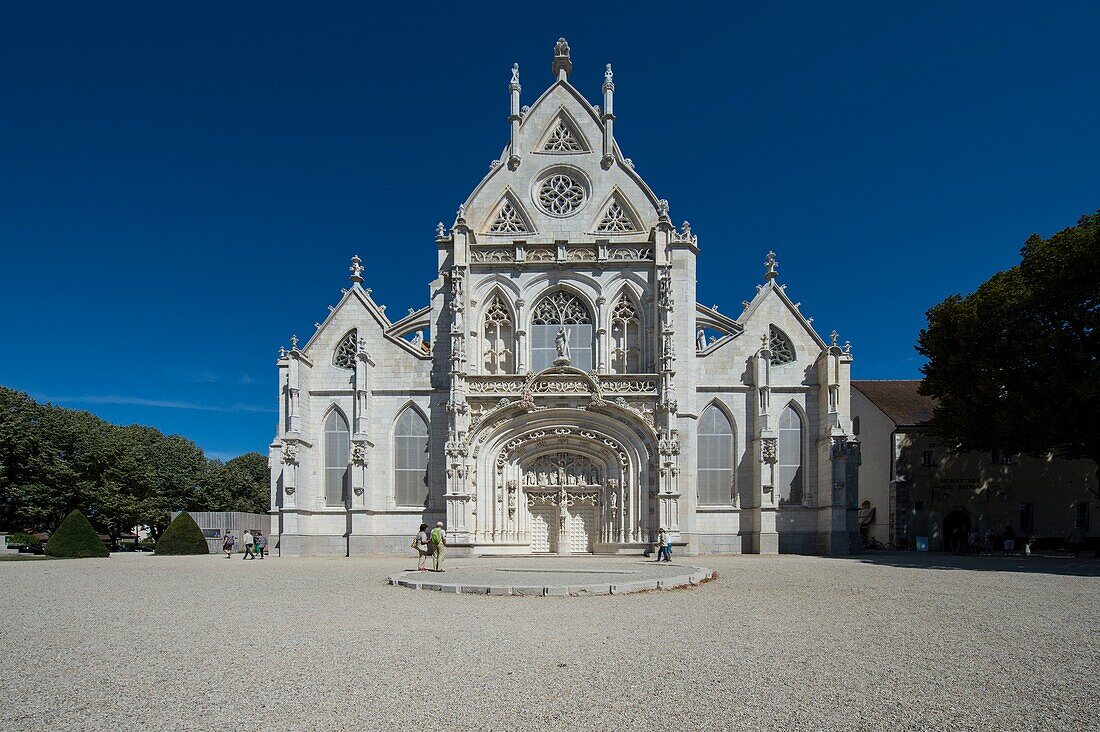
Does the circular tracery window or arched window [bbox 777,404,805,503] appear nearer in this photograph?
arched window [bbox 777,404,805,503]

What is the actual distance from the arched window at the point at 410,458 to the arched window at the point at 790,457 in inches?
626

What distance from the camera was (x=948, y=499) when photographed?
3809cm

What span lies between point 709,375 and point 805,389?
4.30 meters

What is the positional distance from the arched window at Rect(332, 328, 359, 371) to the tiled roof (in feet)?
92.5

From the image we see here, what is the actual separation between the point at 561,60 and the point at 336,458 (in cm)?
2210

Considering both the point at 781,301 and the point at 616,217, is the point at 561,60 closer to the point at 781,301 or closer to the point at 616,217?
the point at 616,217

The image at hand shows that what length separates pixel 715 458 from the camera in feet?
107

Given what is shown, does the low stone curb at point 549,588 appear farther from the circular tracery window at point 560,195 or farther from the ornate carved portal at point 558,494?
the circular tracery window at point 560,195

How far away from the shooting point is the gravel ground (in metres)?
6.53

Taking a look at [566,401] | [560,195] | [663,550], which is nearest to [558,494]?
[566,401]

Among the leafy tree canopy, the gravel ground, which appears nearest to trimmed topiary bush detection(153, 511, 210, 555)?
the leafy tree canopy

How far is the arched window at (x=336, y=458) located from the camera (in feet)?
109

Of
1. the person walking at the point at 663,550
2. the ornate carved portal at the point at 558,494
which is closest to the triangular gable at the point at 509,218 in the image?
the ornate carved portal at the point at 558,494

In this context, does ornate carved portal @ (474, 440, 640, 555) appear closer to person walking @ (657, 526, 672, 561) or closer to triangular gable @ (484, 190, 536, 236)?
person walking @ (657, 526, 672, 561)
